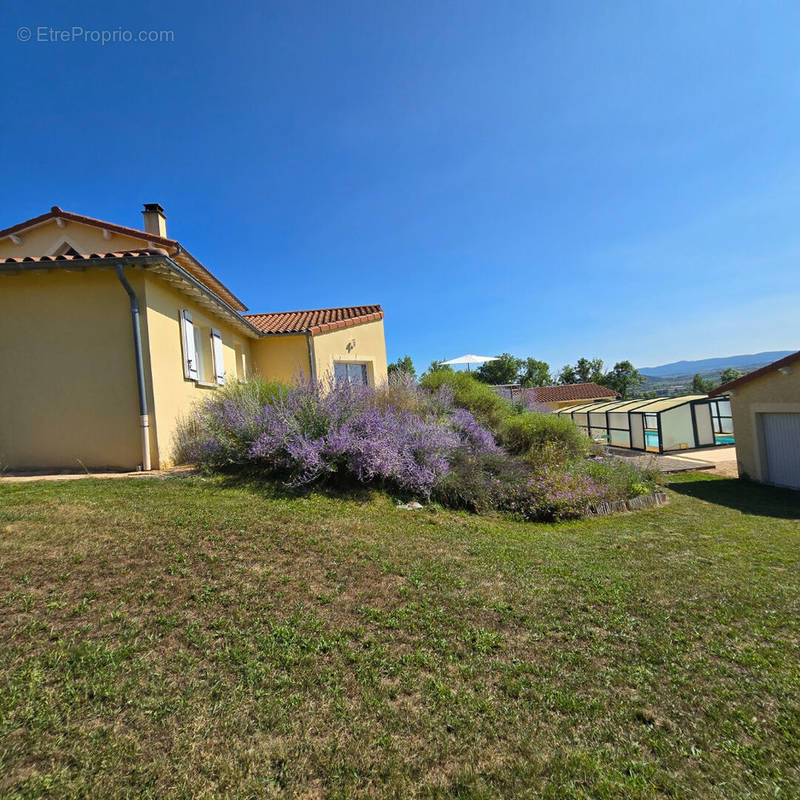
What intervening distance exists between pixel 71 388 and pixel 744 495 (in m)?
15.3

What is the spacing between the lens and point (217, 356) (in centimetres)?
898

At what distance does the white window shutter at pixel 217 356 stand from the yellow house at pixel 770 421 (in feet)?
51.0

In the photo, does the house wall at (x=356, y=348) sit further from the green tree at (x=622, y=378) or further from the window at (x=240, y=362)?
the green tree at (x=622, y=378)

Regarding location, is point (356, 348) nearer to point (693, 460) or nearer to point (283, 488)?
point (283, 488)

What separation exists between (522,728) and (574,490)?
18.6 ft

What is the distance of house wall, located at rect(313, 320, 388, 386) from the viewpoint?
39.0ft

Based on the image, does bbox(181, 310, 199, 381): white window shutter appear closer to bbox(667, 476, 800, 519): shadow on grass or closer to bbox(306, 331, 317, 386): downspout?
bbox(306, 331, 317, 386): downspout

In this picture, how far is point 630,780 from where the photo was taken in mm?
1660

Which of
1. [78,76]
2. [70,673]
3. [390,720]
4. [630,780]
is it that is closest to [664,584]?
[630,780]

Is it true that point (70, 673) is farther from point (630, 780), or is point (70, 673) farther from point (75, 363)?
point (75, 363)

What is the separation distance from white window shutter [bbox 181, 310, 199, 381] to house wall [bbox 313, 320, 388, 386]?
4139 millimetres

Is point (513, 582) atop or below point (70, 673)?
below

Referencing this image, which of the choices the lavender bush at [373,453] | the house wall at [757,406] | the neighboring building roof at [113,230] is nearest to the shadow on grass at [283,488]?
the lavender bush at [373,453]

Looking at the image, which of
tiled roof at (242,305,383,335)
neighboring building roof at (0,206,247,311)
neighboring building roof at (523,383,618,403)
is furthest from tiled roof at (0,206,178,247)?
neighboring building roof at (523,383,618,403)
